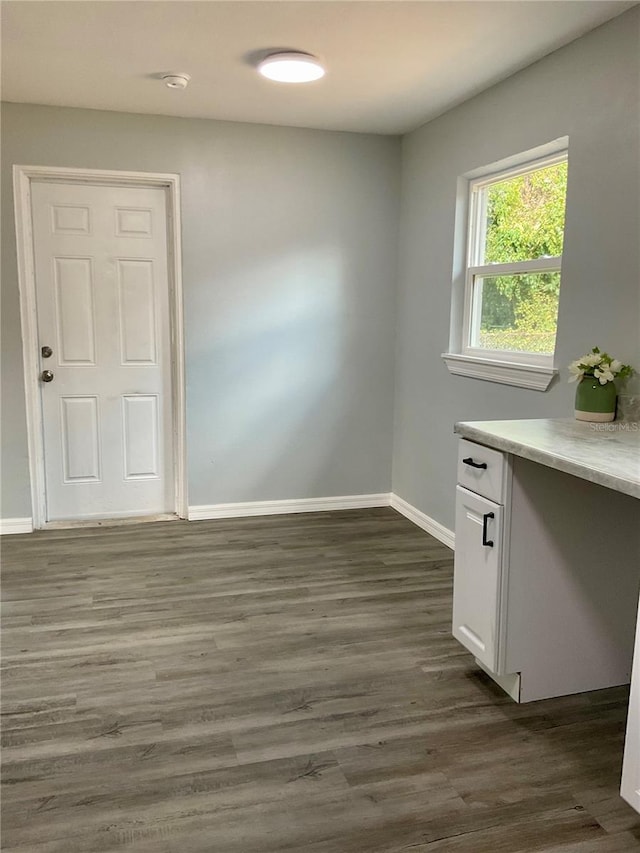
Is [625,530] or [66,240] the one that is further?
[66,240]

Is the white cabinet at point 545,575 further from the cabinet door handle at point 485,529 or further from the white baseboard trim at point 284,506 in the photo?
the white baseboard trim at point 284,506

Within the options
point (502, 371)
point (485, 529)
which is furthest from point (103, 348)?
point (485, 529)

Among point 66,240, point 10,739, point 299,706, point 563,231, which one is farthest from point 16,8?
point 299,706

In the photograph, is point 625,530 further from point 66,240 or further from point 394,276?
point 66,240

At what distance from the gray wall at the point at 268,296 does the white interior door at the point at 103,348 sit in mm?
172

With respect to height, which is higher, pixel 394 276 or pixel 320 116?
pixel 320 116

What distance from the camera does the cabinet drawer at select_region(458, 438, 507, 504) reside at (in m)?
2.23

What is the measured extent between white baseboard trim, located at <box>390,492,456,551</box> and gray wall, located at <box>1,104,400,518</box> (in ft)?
0.88

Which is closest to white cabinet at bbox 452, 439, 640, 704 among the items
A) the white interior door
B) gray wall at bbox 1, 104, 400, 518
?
gray wall at bbox 1, 104, 400, 518

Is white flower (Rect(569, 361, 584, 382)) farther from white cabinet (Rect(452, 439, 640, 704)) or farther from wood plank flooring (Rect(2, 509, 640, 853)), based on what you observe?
wood plank flooring (Rect(2, 509, 640, 853))

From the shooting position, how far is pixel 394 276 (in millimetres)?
4496

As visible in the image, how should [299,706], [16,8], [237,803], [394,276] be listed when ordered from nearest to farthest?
[237,803] < [299,706] < [16,8] < [394,276]

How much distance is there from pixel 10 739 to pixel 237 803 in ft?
2.56

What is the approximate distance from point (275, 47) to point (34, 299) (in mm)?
2031
